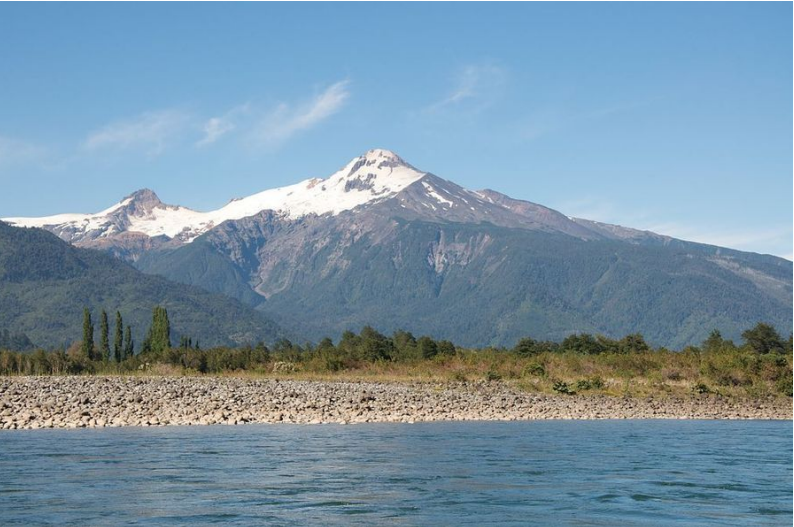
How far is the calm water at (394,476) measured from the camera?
22750mm

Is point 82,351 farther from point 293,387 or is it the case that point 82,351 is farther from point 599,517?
point 599,517

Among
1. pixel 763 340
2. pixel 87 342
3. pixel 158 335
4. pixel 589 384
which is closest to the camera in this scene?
pixel 589 384

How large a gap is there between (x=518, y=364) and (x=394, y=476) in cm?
4946

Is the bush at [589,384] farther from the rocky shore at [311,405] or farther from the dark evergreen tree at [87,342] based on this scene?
the dark evergreen tree at [87,342]

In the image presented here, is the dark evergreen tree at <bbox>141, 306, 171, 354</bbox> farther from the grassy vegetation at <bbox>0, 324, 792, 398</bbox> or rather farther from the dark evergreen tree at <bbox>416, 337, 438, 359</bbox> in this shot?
the dark evergreen tree at <bbox>416, 337, 438, 359</bbox>

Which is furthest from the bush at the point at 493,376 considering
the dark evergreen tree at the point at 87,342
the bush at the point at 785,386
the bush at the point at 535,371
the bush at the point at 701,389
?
the dark evergreen tree at the point at 87,342

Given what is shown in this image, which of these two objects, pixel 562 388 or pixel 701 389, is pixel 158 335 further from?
pixel 701 389

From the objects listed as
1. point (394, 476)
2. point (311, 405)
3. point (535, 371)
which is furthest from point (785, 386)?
point (394, 476)

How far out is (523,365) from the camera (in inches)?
3007

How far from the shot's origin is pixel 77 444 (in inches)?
1432

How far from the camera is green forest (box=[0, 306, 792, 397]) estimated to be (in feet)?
214

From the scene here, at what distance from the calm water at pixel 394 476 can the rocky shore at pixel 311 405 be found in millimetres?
4917

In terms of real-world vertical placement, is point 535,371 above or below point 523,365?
below

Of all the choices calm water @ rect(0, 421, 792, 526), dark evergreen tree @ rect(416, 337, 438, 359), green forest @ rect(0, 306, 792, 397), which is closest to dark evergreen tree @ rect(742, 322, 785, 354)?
green forest @ rect(0, 306, 792, 397)
